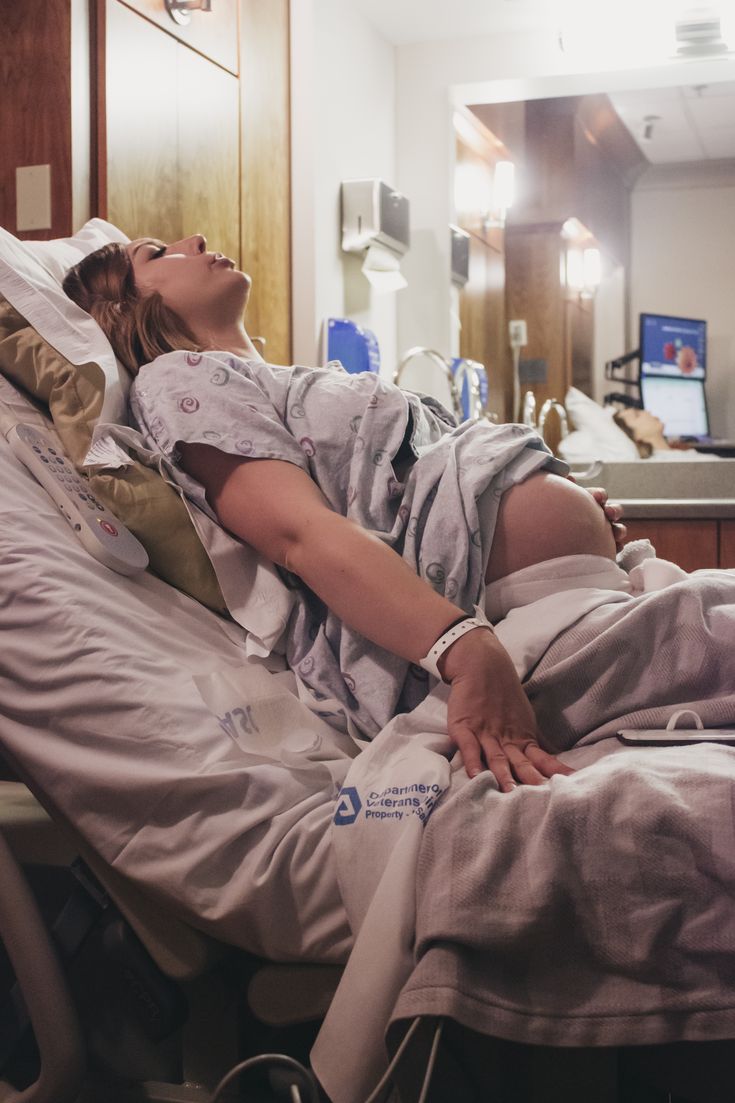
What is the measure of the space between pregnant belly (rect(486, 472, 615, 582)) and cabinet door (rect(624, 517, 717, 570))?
4.50ft

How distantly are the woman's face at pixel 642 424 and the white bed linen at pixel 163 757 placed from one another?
10.4 feet

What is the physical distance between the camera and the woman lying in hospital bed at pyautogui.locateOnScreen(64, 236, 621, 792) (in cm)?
105

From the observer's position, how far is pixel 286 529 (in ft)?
3.82

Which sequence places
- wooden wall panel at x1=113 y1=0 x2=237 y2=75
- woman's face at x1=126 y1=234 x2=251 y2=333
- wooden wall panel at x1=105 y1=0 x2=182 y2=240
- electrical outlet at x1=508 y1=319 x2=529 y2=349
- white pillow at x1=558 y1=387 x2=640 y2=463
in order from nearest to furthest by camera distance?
woman's face at x1=126 y1=234 x2=251 y2=333, wooden wall panel at x1=105 y1=0 x2=182 y2=240, wooden wall panel at x1=113 y1=0 x2=237 y2=75, white pillow at x1=558 y1=387 x2=640 y2=463, electrical outlet at x1=508 y1=319 x2=529 y2=349

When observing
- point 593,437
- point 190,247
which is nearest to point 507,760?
point 190,247

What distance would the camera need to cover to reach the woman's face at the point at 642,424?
4012mm

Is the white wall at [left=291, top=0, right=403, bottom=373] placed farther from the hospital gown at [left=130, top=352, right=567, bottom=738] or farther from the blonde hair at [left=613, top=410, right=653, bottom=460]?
the hospital gown at [left=130, top=352, right=567, bottom=738]

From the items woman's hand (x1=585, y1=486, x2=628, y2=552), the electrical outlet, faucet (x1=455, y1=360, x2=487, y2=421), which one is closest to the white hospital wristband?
woman's hand (x1=585, y1=486, x2=628, y2=552)

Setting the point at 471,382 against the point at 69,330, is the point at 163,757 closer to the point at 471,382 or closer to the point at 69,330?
the point at 69,330

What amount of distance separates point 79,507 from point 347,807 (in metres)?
0.43

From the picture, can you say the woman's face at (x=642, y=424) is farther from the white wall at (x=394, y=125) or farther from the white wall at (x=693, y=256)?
the white wall at (x=693, y=256)

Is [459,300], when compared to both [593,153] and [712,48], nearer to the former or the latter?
[712,48]

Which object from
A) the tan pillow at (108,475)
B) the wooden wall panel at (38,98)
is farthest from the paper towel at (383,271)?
the tan pillow at (108,475)

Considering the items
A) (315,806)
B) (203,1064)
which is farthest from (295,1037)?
(315,806)
